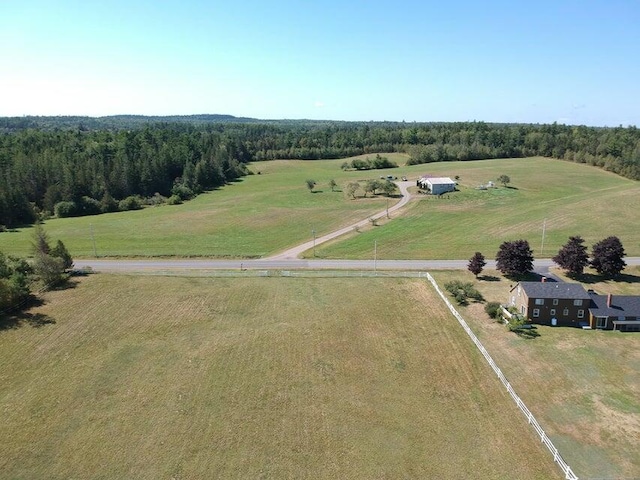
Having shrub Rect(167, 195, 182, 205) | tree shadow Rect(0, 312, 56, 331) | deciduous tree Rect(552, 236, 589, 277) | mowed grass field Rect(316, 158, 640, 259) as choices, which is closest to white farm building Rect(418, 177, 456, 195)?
mowed grass field Rect(316, 158, 640, 259)

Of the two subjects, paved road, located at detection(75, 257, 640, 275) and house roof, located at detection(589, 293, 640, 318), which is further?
paved road, located at detection(75, 257, 640, 275)

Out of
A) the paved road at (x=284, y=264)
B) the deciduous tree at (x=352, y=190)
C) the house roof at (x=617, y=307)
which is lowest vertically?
the paved road at (x=284, y=264)

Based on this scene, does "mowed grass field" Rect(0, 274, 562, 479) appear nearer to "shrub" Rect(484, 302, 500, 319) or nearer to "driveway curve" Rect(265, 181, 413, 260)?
"shrub" Rect(484, 302, 500, 319)

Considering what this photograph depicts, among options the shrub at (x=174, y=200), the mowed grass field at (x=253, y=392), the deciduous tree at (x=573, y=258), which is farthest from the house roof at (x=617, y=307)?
the shrub at (x=174, y=200)

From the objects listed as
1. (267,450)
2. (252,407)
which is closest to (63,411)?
(252,407)

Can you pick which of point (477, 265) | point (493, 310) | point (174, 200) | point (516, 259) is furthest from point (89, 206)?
point (493, 310)

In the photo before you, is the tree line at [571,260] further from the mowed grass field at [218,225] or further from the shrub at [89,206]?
the shrub at [89,206]
